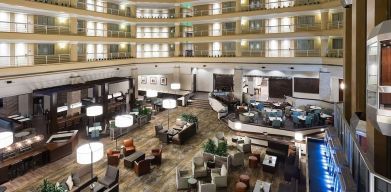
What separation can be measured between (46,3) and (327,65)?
973 inches

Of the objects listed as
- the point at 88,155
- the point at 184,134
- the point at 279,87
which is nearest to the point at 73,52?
the point at 184,134

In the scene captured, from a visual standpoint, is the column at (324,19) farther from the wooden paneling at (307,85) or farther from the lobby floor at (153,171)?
the lobby floor at (153,171)

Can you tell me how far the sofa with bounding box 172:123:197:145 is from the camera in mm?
19062

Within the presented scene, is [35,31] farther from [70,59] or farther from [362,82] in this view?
[362,82]

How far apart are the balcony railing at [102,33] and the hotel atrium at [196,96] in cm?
21

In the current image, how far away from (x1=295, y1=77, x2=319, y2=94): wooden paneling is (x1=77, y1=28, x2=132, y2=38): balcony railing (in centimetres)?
1994

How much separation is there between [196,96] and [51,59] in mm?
16088

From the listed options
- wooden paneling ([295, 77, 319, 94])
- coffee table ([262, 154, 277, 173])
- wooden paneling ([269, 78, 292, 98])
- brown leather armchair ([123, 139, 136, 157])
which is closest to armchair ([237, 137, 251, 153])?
coffee table ([262, 154, 277, 173])

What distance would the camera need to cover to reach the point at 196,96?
33.1 metres

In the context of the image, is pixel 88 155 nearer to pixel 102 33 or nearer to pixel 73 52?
pixel 73 52

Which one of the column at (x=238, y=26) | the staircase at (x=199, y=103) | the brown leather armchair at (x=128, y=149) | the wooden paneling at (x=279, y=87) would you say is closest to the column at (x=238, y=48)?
the column at (x=238, y=26)

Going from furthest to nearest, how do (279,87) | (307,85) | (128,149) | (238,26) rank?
1. (279,87)
2. (238,26)
3. (307,85)
4. (128,149)

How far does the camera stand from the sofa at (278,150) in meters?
15.7

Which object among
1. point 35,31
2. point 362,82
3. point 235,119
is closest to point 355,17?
point 362,82
